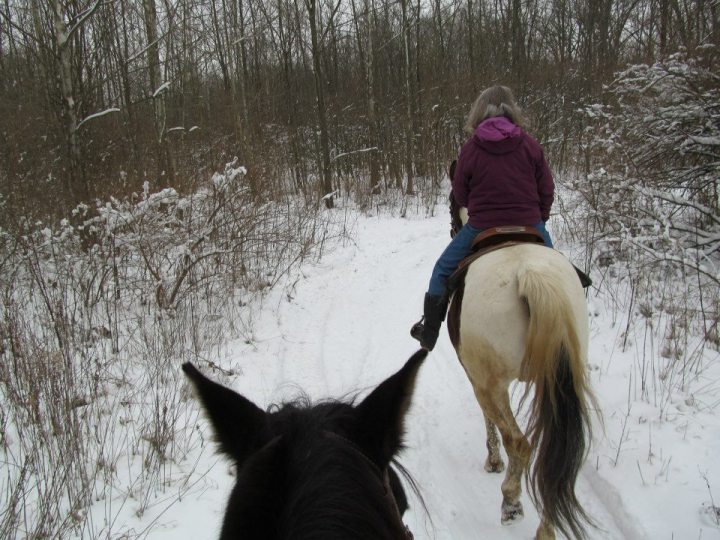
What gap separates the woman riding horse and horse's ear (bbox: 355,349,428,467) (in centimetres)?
204

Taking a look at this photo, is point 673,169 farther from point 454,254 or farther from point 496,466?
A: point 496,466

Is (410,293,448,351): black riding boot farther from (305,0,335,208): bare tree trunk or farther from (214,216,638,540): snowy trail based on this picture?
(305,0,335,208): bare tree trunk

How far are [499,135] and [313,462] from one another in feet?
8.36

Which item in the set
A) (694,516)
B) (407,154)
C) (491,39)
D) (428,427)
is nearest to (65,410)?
(428,427)

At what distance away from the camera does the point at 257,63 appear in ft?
57.7

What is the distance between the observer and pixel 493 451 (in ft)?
10.0

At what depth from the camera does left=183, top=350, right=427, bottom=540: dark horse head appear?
82 centimetres

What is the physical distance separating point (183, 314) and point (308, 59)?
1812cm

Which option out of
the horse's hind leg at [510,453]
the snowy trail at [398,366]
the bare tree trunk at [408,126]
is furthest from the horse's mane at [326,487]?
the bare tree trunk at [408,126]

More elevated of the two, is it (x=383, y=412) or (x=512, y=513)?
(x=383, y=412)

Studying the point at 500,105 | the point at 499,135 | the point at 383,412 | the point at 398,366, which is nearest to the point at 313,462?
the point at 383,412

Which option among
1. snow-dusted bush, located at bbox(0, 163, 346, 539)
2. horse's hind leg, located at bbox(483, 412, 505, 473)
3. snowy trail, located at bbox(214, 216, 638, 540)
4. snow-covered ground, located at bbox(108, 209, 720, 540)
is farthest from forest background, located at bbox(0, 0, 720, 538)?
horse's hind leg, located at bbox(483, 412, 505, 473)

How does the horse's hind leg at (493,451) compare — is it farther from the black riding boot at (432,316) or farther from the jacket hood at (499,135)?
the jacket hood at (499,135)

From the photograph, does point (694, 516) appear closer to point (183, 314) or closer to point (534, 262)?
point (534, 262)
